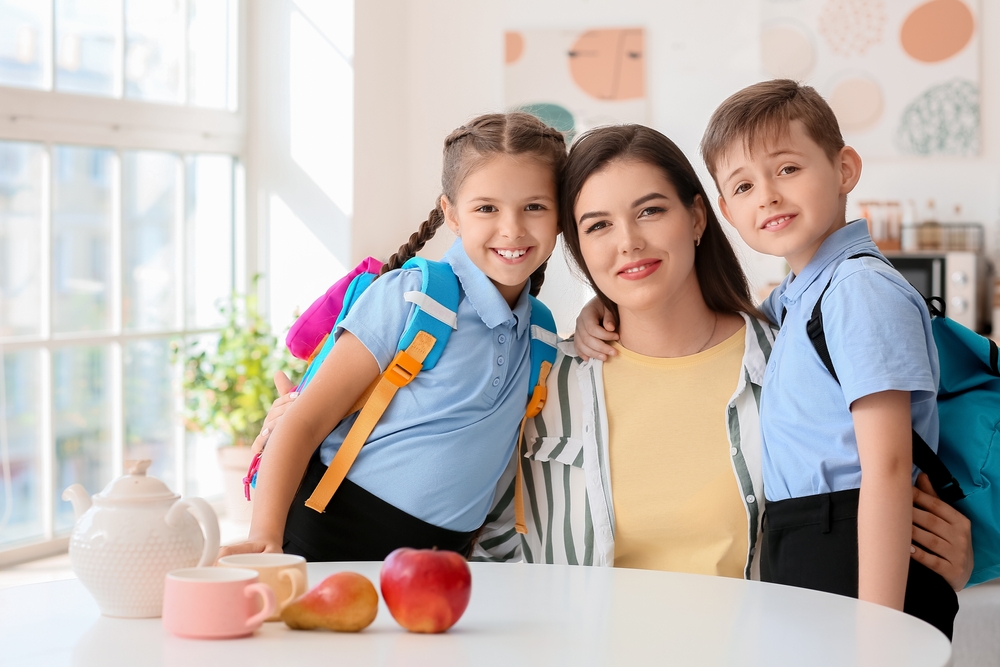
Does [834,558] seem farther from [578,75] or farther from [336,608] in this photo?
[578,75]

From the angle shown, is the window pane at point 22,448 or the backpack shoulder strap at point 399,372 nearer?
the backpack shoulder strap at point 399,372

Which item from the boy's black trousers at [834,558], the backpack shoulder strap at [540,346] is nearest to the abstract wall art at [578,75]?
the backpack shoulder strap at [540,346]

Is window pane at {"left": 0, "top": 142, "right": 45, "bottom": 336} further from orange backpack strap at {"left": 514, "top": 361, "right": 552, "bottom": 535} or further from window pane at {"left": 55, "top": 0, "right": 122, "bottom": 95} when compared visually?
orange backpack strap at {"left": 514, "top": 361, "right": 552, "bottom": 535}

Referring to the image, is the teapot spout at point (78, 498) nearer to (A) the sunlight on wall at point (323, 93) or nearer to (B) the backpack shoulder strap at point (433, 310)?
(B) the backpack shoulder strap at point (433, 310)

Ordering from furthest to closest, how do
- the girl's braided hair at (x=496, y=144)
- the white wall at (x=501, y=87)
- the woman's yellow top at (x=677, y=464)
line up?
1. the white wall at (x=501, y=87)
2. the girl's braided hair at (x=496, y=144)
3. the woman's yellow top at (x=677, y=464)

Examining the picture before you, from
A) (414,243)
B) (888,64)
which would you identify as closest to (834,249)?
(414,243)

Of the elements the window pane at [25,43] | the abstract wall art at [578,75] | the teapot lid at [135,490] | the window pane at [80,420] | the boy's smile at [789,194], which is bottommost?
the window pane at [80,420]

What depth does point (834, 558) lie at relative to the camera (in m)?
1.23

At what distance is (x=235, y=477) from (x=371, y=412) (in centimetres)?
214

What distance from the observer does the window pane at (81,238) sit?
3.09m

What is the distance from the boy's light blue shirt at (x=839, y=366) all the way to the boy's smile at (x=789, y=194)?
0.04 m

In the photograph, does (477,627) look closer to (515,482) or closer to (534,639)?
(534,639)

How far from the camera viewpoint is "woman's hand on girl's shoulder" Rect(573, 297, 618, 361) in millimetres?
1564

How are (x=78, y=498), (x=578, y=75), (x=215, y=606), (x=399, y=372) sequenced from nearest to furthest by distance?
(x=215, y=606) → (x=78, y=498) → (x=399, y=372) → (x=578, y=75)
